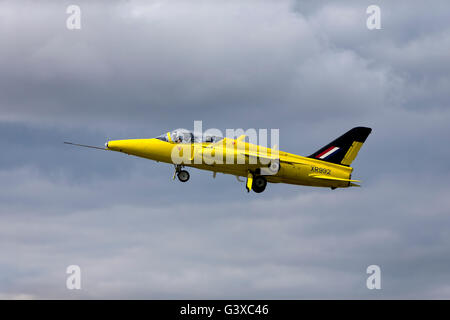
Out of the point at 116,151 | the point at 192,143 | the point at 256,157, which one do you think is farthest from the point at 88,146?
the point at 256,157

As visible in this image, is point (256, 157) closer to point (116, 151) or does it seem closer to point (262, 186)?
point (262, 186)

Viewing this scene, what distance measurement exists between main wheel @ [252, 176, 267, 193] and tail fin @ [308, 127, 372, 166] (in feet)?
15.3

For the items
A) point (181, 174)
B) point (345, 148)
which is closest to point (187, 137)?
point (181, 174)

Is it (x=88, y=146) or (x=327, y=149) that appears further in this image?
(x=327, y=149)

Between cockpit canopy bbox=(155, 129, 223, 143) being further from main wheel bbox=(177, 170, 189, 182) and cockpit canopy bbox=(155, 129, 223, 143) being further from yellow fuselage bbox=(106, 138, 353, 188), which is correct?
main wheel bbox=(177, 170, 189, 182)

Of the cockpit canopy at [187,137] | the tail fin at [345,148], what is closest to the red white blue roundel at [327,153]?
the tail fin at [345,148]

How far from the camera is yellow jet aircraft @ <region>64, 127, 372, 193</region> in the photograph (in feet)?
181

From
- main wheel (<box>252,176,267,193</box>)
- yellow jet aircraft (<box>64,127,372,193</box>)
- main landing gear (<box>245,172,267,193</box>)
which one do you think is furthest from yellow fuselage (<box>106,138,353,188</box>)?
main wheel (<box>252,176,267,193</box>)

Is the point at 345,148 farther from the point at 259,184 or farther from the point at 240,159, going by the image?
the point at 240,159

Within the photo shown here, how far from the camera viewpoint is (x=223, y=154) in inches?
2156

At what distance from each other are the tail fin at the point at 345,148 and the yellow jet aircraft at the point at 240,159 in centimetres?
9

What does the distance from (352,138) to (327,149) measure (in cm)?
242

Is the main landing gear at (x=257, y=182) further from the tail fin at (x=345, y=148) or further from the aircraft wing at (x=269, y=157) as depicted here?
the tail fin at (x=345, y=148)

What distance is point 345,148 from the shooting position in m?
59.0
